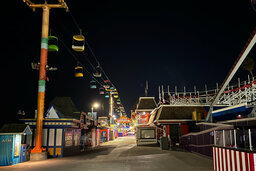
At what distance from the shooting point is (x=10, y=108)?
31.4m

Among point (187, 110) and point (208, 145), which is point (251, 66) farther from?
point (208, 145)

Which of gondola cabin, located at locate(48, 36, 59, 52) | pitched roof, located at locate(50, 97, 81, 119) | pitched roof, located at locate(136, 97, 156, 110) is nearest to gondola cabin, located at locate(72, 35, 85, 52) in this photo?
gondola cabin, located at locate(48, 36, 59, 52)

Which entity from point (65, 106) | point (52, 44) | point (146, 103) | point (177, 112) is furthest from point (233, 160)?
point (146, 103)

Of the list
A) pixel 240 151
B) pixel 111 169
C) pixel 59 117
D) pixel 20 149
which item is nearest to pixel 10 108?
pixel 59 117

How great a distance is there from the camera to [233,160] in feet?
24.8

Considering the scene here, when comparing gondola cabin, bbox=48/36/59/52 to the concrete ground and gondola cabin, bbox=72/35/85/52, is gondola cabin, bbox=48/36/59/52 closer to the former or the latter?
gondola cabin, bbox=72/35/85/52

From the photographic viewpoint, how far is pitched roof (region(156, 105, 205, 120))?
91.4ft

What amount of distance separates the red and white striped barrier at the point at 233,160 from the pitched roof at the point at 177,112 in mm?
18625

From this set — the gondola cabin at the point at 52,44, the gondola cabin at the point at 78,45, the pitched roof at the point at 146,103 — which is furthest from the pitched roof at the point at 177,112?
the gondola cabin at the point at 52,44

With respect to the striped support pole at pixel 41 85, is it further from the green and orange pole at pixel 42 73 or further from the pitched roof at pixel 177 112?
the pitched roof at pixel 177 112

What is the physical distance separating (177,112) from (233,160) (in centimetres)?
2100

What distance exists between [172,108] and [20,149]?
18647 mm

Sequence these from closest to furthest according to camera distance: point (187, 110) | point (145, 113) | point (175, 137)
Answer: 1. point (187, 110)
2. point (175, 137)
3. point (145, 113)

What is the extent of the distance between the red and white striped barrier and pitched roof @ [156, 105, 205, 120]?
18.6 meters
